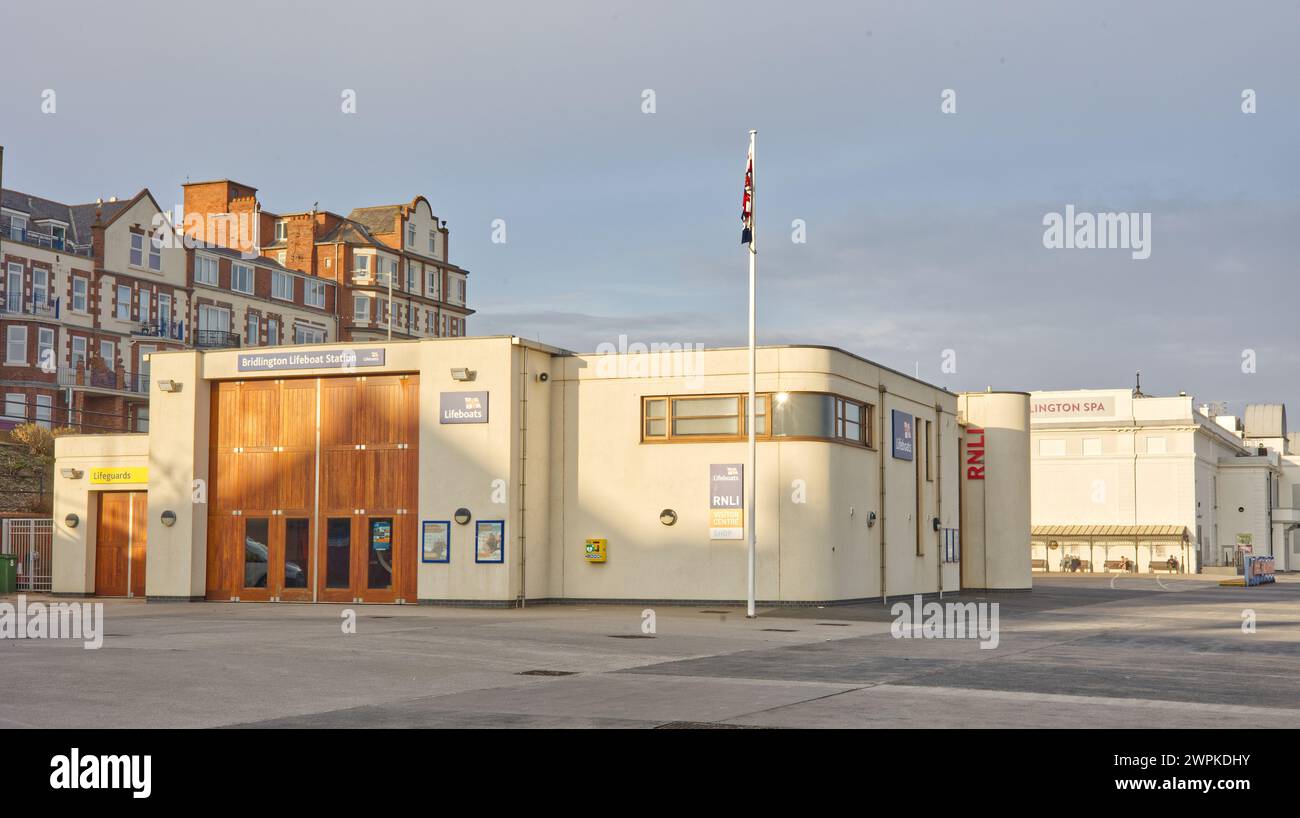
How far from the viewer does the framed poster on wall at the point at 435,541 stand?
32.2 meters

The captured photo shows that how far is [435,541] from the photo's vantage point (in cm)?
3228

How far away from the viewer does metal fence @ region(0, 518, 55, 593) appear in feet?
128

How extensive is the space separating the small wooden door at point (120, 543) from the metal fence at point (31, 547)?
2.49m

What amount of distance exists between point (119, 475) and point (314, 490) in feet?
22.5

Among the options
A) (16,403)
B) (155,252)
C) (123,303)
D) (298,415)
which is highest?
(155,252)

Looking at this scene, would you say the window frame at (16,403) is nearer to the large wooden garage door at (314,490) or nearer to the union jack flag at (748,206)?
the large wooden garage door at (314,490)

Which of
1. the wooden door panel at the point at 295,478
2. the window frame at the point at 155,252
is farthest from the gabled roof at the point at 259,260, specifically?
the wooden door panel at the point at 295,478

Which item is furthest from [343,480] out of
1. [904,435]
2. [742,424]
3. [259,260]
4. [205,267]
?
[259,260]

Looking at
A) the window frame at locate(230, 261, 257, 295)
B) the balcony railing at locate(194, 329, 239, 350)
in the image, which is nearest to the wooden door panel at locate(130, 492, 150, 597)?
the balcony railing at locate(194, 329, 239, 350)

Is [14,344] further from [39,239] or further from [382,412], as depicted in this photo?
[382,412]

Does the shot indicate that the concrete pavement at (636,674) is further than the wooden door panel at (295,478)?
No

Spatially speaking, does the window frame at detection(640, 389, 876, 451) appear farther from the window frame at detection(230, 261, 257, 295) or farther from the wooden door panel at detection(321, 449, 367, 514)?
the window frame at detection(230, 261, 257, 295)
